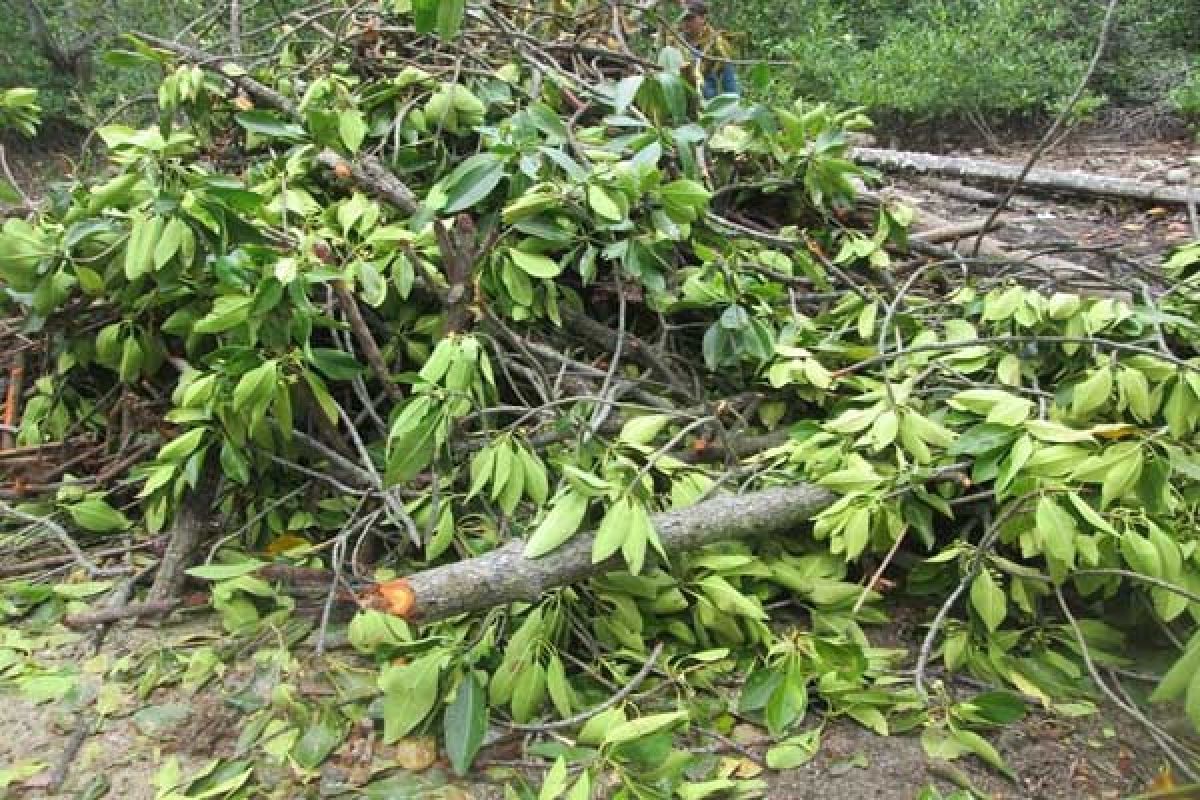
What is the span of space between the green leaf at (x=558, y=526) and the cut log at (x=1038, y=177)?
2.99m

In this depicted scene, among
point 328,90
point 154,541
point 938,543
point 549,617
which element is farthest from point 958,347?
point 154,541

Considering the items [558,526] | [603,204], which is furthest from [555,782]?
[603,204]

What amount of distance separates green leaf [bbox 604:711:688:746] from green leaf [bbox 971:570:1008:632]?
2.17 ft

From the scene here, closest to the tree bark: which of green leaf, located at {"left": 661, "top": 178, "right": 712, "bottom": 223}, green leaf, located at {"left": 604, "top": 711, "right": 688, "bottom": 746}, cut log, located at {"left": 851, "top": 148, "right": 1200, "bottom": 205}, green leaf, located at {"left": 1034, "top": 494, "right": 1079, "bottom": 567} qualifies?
green leaf, located at {"left": 604, "top": 711, "right": 688, "bottom": 746}

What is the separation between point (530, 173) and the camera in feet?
7.12

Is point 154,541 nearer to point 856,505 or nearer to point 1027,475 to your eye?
point 856,505

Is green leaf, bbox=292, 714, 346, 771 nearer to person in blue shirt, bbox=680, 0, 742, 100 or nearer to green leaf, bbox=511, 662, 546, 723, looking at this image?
green leaf, bbox=511, 662, 546, 723

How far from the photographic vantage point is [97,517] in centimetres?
221

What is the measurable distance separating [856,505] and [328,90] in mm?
1701

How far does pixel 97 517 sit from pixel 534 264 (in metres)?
1.16

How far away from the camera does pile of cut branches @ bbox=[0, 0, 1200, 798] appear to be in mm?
1697

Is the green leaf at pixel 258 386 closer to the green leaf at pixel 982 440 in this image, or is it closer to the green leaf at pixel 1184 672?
the green leaf at pixel 982 440

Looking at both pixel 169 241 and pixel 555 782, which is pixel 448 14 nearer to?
pixel 169 241

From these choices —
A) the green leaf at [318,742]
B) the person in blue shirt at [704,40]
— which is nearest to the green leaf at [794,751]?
the green leaf at [318,742]
